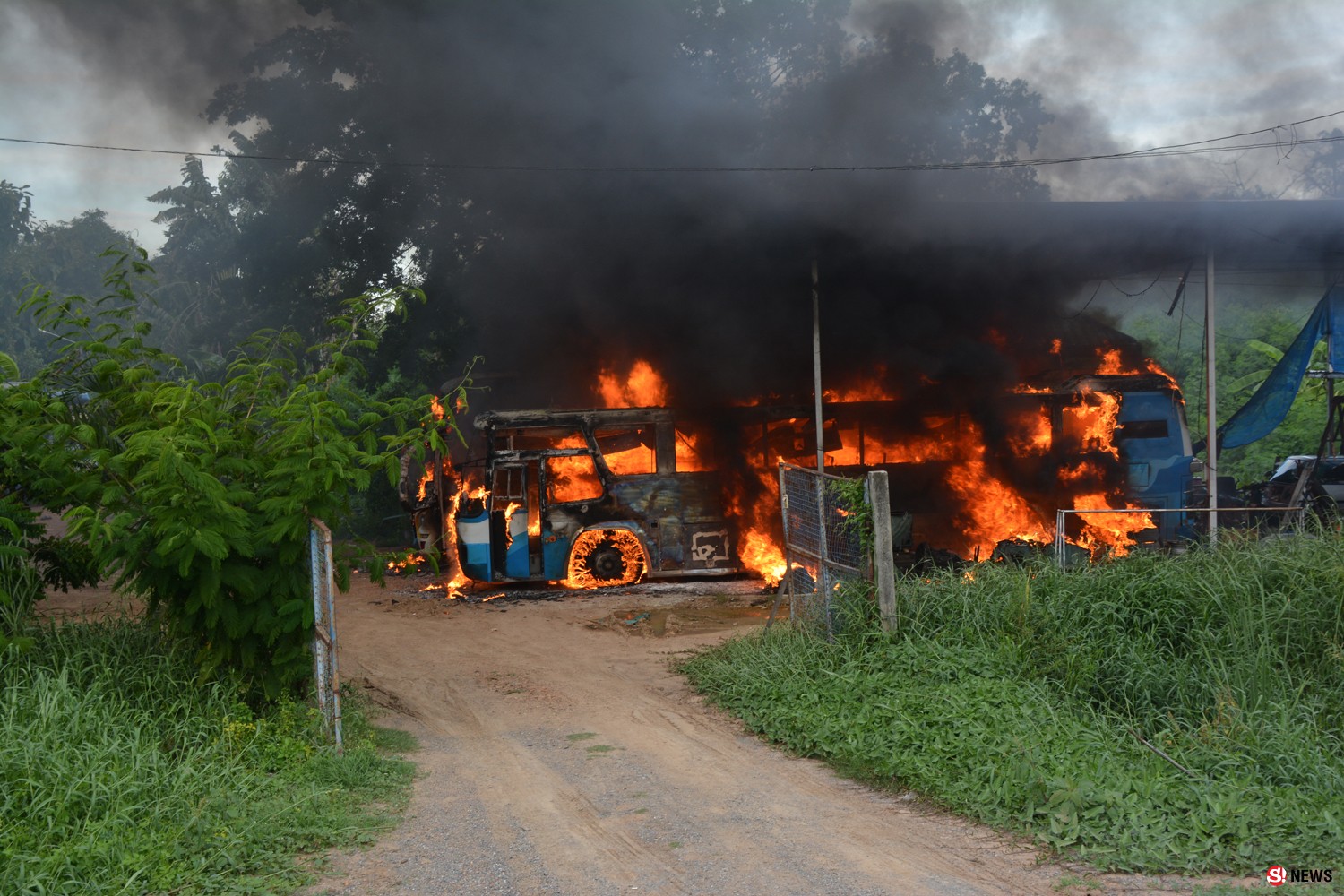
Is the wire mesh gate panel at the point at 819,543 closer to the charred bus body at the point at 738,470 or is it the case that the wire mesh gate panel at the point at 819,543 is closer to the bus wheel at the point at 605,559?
the charred bus body at the point at 738,470

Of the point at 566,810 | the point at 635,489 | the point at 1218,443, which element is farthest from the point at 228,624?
the point at 1218,443

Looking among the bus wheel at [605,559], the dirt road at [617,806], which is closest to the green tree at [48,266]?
the bus wheel at [605,559]

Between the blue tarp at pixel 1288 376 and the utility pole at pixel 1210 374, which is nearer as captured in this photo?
the utility pole at pixel 1210 374

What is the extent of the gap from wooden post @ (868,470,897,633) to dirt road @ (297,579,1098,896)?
1.46m

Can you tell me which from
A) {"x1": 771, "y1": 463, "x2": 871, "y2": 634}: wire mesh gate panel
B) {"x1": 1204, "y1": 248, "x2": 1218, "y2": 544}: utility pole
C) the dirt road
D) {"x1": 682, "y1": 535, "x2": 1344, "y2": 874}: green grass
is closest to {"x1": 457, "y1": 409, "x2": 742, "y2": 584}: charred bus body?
the dirt road

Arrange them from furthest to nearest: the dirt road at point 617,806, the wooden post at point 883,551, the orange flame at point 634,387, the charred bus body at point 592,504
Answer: the orange flame at point 634,387, the charred bus body at point 592,504, the wooden post at point 883,551, the dirt road at point 617,806

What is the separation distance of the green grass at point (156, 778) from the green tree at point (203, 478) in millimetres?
387

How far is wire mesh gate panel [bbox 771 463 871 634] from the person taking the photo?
315 inches

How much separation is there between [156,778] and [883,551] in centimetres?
501

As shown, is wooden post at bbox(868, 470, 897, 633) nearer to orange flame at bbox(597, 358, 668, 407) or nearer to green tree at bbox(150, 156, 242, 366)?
orange flame at bbox(597, 358, 668, 407)

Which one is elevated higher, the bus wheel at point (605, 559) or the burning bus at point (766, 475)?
the burning bus at point (766, 475)

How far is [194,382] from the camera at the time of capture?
6.51 metres

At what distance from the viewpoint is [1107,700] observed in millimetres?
6957

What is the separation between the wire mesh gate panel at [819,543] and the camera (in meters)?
7.99
